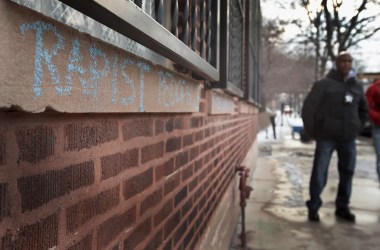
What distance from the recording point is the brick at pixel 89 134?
93cm

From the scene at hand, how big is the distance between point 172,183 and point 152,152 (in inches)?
13.3

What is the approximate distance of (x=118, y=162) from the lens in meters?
1.21

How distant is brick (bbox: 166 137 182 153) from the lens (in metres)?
1.78

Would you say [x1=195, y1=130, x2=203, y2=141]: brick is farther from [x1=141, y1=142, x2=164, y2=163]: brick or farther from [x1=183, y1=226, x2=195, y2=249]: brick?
[x1=141, y1=142, x2=164, y2=163]: brick

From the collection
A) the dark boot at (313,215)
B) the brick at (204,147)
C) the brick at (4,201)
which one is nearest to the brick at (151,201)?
the brick at (4,201)

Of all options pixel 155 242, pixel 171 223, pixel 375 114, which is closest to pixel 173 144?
pixel 171 223

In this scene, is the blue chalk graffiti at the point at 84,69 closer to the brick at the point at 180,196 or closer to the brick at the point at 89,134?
the brick at the point at 89,134

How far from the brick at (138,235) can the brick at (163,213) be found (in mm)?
72

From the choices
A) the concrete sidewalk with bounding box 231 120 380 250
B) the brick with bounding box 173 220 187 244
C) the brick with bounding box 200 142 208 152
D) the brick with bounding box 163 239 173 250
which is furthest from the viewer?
the concrete sidewalk with bounding box 231 120 380 250

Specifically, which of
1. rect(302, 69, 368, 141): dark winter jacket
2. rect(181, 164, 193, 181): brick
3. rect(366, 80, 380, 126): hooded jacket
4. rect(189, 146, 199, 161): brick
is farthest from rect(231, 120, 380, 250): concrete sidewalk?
rect(181, 164, 193, 181): brick

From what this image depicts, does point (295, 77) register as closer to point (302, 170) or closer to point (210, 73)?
point (302, 170)

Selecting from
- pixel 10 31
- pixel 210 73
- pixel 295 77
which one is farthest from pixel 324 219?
pixel 295 77

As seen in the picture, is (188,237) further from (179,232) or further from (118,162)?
(118,162)

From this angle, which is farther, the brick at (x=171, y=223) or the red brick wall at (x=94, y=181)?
the brick at (x=171, y=223)
